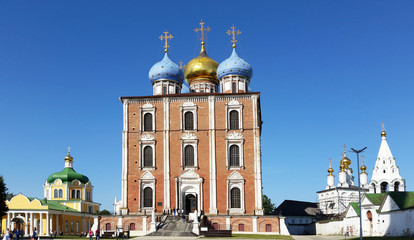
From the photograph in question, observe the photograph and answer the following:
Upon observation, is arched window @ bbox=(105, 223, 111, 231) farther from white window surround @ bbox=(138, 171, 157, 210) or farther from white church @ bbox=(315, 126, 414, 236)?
white church @ bbox=(315, 126, 414, 236)

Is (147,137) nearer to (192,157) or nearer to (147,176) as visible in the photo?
(147,176)

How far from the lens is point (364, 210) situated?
49.3 metres

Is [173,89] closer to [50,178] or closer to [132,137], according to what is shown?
[132,137]

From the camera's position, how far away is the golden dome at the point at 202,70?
51.0 metres

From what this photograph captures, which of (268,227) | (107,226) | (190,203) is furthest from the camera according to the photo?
(190,203)

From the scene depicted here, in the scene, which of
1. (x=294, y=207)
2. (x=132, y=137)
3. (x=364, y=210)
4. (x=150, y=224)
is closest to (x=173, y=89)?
(x=132, y=137)

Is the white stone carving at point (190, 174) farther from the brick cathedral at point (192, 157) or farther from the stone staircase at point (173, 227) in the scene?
the stone staircase at point (173, 227)

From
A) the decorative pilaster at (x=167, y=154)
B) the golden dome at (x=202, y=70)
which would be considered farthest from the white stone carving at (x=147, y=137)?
the golden dome at (x=202, y=70)

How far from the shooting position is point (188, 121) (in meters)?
43.8

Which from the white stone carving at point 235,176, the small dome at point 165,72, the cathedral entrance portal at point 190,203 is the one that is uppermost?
the small dome at point 165,72

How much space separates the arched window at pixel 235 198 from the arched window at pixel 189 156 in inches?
167

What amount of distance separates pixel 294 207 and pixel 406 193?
34377 millimetres

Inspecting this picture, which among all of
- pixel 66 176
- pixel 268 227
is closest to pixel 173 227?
pixel 268 227

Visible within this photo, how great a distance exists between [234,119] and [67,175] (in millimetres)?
33130
